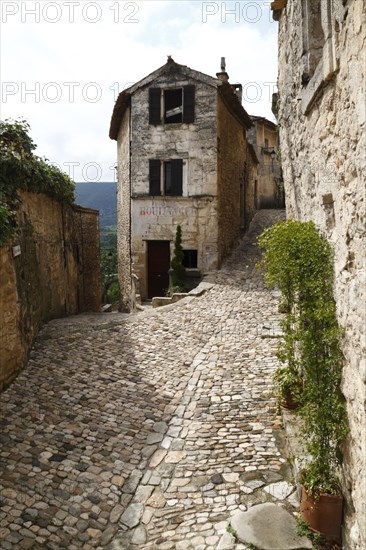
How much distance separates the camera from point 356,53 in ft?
9.47

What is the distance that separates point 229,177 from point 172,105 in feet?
12.1

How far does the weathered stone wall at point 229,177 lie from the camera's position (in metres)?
15.4

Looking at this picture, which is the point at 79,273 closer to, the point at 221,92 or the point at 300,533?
the point at 221,92

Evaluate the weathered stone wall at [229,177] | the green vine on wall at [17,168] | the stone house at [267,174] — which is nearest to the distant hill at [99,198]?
the stone house at [267,174]

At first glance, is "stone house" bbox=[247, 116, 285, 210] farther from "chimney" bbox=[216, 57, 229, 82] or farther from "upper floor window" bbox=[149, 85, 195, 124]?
"upper floor window" bbox=[149, 85, 195, 124]

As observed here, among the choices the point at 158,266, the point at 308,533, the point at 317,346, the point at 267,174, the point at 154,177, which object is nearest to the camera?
the point at 308,533

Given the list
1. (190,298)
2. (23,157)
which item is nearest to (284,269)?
(23,157)

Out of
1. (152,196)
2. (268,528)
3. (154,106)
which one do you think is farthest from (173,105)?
(268,528)

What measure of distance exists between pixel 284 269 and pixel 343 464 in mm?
1956

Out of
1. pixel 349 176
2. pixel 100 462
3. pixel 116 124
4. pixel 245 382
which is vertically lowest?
pixel 100 462

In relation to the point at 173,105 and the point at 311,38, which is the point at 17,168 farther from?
the point at 173,105

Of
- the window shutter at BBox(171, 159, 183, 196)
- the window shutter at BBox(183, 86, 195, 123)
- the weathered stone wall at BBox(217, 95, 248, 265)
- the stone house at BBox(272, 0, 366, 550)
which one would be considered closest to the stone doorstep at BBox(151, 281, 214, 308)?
the weathered stone wall at BBox(217, 95, 248, 265)

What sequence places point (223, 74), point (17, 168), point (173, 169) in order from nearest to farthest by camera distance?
point (17, 168) < point (173, 169) < point (223, 74)

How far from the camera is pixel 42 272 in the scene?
10500mm
